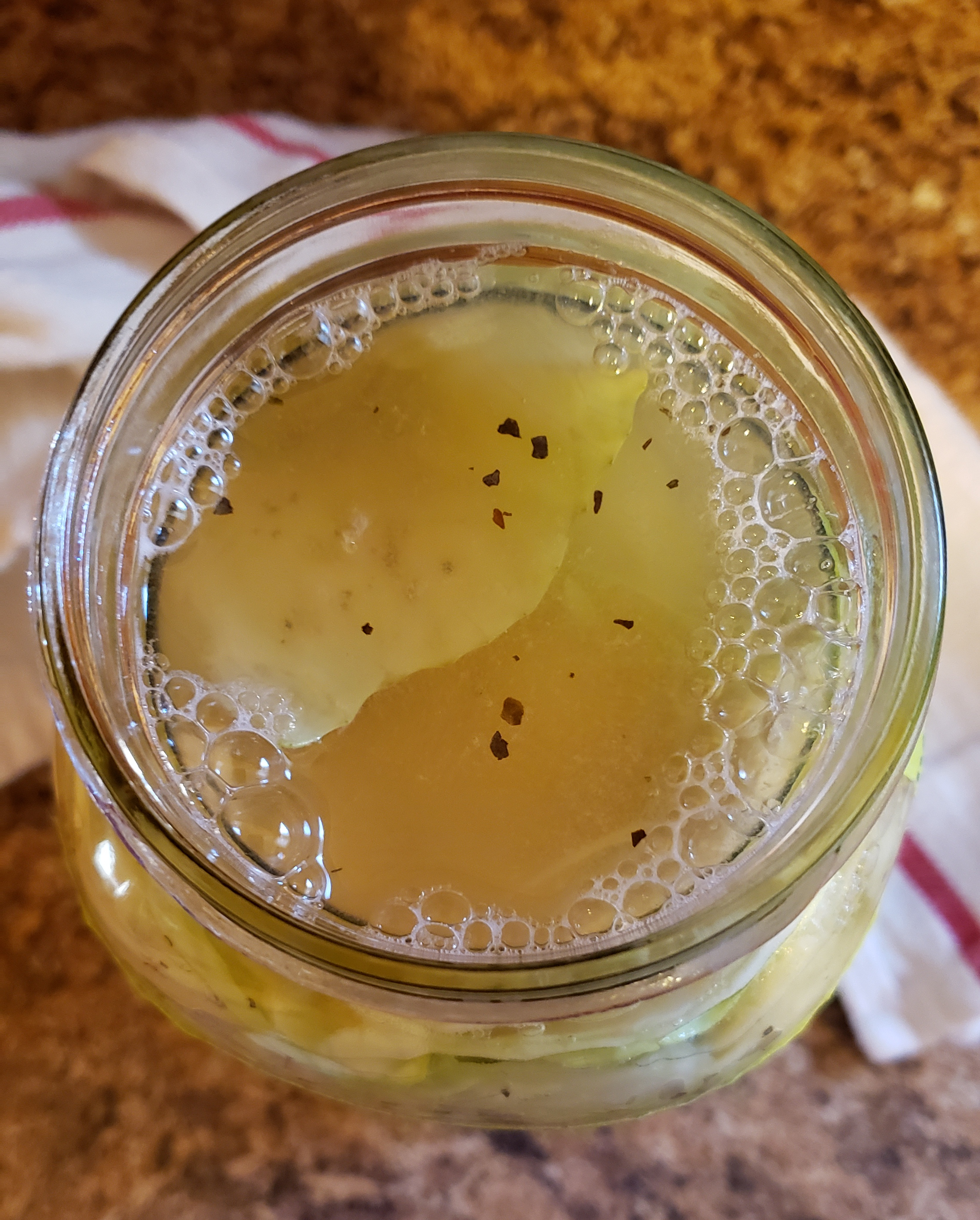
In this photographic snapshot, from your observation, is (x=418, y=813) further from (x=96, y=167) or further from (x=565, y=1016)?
(x=96, y=167)

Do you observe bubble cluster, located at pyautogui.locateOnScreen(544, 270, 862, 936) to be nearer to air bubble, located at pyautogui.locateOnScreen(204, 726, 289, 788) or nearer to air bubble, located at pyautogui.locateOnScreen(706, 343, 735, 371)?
air bubble, located at pyautogui.locateOnScreen(706, 343, 735, 371)

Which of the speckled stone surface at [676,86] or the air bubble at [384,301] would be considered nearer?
the air bubble at [384,301]

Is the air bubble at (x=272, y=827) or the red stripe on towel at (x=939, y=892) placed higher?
the air bubble at (x=272, y=827)

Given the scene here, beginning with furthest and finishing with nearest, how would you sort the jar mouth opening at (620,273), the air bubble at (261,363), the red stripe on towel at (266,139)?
1. the red stripe on towel at (266,139)
2. the air bubble at (261,363)
3. the jar mouth opening at (620,273)

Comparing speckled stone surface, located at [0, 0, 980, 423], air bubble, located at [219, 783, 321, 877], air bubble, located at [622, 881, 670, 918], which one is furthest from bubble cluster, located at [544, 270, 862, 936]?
speckled stone surface, located at [0, 0, 980, 423]

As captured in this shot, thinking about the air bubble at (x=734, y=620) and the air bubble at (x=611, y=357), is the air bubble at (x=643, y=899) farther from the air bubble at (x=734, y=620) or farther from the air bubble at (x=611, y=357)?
the air bubble at (x=611, y=357)

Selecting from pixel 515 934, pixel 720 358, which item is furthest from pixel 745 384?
pixel 515 934

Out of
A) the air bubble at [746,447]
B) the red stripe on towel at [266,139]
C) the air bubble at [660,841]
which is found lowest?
the air bubble at [660,841]

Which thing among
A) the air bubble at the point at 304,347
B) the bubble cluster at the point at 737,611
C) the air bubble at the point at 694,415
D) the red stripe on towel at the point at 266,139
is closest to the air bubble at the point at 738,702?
the bubble cluster at the point at 737,611
